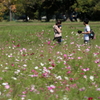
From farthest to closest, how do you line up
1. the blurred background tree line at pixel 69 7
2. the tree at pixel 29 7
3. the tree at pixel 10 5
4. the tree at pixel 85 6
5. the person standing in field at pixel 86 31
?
the tree at pixel 10 5
the tree at pixel 29 7
the blurred background tree line at pixel 69 7
the tree at pixel 85 6
the person standing in field at pixel 86 31

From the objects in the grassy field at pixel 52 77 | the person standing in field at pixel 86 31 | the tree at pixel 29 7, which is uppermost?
the person standing in field at pixel 86 31

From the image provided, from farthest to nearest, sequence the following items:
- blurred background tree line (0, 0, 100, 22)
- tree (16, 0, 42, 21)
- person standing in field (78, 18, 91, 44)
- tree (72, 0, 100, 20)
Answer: tree (16, 0, 42, 21) → blurred background tree line (0, 0, 100, 22) → tree (72, 0, 100, 20) → person standing in field (78, 18, 91, 44)

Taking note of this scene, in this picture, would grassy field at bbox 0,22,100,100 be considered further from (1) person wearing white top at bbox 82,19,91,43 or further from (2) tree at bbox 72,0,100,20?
(2) tree at bbox 72,0,100,20

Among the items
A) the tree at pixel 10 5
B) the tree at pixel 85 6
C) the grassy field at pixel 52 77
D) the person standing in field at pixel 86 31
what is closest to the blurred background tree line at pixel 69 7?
the tree at pixel 85 6

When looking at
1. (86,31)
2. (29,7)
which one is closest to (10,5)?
(29,7)

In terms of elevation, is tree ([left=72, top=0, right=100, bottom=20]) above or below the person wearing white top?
below

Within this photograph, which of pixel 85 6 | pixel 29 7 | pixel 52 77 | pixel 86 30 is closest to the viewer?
pixel 52 77

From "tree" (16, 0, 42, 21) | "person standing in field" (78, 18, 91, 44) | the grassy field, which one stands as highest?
"person standing in field" (78, 18, 91, 44)

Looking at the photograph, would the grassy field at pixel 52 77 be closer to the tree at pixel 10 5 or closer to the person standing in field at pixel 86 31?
the person standing in field at pixel 86 31

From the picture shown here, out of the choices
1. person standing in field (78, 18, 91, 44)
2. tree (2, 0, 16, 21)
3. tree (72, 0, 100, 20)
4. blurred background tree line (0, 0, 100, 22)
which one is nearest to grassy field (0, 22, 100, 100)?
person standing in field (78, 18, 91, 44)

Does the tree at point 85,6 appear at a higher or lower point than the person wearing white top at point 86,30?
lower

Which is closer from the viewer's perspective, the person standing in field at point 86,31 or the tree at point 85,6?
the person standing in field at point 86,31

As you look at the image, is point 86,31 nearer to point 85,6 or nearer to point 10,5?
point 85,6

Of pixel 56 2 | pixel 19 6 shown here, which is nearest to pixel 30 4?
pixel 19 6
